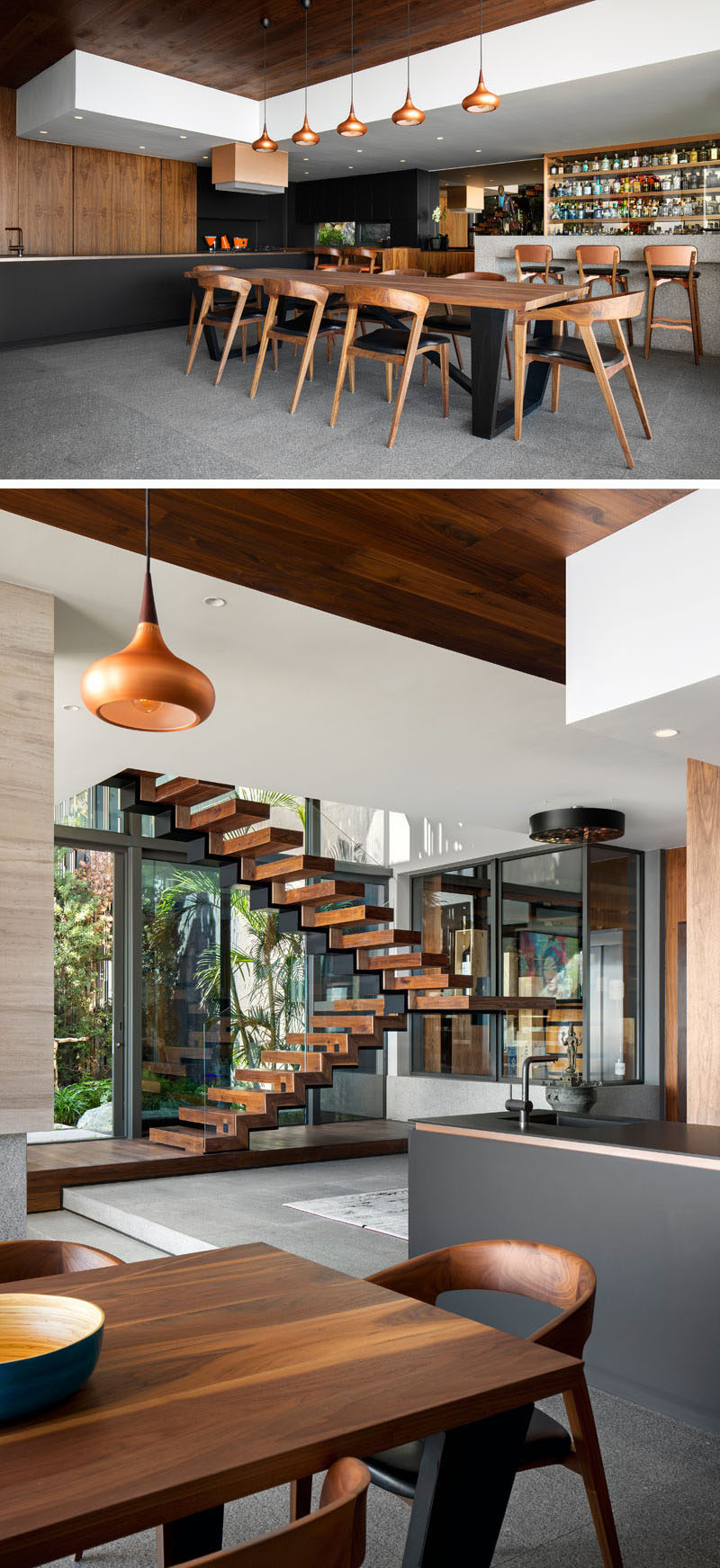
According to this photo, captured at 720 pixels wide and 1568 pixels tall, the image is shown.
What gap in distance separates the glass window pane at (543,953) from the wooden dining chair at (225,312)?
4820 millimetres

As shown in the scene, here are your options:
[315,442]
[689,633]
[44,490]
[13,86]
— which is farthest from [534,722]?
[13,86]

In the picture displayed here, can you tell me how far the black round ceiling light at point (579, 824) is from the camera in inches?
304

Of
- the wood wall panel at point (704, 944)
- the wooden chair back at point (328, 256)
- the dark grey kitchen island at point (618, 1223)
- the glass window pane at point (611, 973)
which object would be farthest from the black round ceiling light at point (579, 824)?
the wooden chair back at point (328, 256)

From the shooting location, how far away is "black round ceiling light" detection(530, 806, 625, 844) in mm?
7715

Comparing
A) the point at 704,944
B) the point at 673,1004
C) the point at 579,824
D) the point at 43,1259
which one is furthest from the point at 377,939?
the point at 43,1259

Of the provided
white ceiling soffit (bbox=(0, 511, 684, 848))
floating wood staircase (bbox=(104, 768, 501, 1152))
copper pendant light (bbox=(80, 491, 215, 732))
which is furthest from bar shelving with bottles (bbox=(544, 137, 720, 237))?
copper pendant light (bbox=(80, 491, 215, 732))

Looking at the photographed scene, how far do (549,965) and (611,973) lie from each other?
0.52 meters

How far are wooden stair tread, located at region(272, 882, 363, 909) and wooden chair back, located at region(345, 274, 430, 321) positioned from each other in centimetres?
387

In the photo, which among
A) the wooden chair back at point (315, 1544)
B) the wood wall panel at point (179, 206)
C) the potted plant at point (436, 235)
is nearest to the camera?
the wooden chair back at point (315, 1544)

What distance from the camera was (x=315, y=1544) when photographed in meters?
1.22

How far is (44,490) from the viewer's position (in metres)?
3.19

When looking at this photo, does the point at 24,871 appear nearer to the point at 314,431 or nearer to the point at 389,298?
the point at 314,431

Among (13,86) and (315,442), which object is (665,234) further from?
(13,86)

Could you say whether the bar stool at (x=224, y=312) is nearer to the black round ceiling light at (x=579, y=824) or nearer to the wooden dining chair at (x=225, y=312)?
the wooden dining chair at (x=225, y=312)
